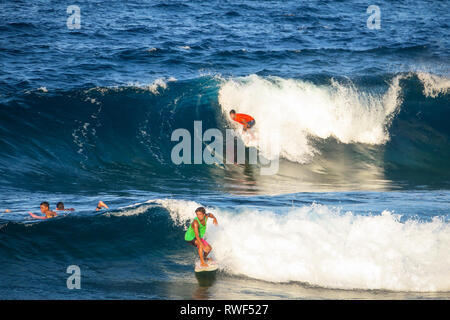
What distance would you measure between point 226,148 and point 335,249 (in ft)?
24.8

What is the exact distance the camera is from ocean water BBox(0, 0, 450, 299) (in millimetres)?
9172

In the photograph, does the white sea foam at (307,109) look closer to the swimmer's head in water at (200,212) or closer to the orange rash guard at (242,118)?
the orange rash guard at (242,118)

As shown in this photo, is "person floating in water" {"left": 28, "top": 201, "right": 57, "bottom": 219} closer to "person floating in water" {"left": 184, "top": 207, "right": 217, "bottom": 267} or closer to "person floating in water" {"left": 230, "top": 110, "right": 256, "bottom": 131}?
"person floating in water" {"left": 184, "top": 207, "right": 217, "bottom": 267}

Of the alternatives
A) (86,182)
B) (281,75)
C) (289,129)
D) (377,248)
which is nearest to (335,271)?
(377,248)

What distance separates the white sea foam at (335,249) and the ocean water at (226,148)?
1.1 inches

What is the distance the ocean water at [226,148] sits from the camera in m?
9.17

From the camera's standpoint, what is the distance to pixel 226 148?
649 inches

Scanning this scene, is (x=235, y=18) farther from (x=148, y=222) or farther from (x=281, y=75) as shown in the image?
(x=148, y=222)

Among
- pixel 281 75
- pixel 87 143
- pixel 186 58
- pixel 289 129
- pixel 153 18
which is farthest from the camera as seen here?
pixel 153 18

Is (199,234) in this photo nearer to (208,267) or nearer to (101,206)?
(208,267)

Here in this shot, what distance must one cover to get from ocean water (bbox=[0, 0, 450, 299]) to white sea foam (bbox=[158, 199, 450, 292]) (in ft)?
0.09

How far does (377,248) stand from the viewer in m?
9.36

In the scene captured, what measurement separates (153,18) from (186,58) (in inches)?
252

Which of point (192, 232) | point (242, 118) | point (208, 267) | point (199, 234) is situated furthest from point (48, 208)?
point (242, 118)
